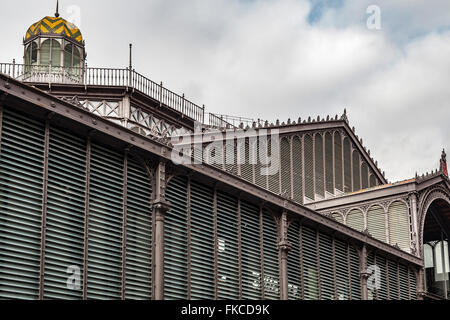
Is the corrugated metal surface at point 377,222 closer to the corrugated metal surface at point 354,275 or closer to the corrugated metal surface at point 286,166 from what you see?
the corrugated metal surface at point 286,166

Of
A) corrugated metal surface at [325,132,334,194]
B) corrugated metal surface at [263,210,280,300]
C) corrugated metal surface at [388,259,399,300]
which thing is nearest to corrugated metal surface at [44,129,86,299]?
corrugated metal surface at [263,210,280,300]

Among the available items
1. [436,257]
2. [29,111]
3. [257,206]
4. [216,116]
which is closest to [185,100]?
[216,116]

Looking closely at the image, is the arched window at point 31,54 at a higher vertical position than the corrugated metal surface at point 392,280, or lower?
higher

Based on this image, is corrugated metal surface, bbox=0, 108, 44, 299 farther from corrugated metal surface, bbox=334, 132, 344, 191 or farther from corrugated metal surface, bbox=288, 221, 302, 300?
corrugated metal surface, bbox=334, 132, 344, 191

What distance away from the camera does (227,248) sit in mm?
28266

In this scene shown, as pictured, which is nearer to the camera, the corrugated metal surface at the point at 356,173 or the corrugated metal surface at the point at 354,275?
the corrugated metal surface at the point at 354,275

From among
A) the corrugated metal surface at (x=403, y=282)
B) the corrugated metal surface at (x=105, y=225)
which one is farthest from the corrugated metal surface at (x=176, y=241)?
the corrugated metal surface at (x=403, y=282)

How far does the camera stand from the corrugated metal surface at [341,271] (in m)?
35.5

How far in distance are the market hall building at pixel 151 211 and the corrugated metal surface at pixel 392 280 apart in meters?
0.06

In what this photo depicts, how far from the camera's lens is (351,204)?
4959 centimetres

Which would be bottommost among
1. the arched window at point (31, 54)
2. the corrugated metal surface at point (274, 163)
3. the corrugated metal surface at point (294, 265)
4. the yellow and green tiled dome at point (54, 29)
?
the corrugated metal surface at point (294, 265)

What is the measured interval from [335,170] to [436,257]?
951cm
